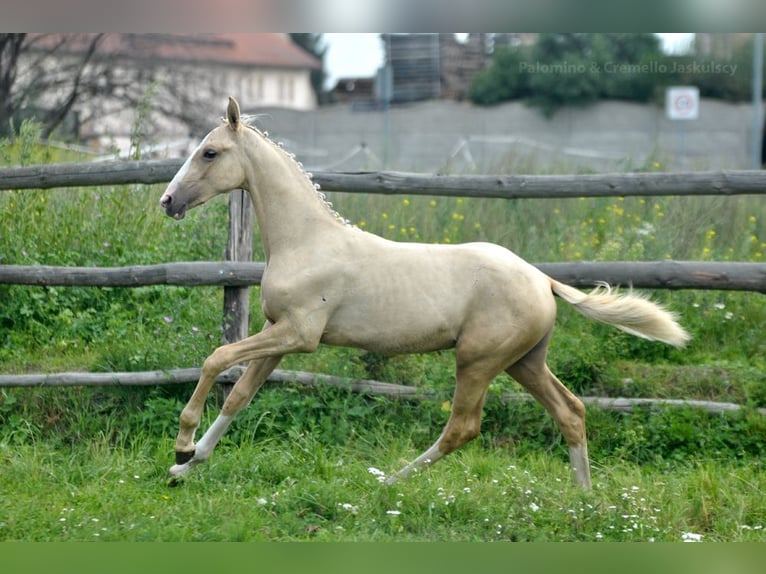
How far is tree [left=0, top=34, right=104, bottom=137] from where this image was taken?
1606cm

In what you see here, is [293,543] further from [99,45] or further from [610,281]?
[99,45]

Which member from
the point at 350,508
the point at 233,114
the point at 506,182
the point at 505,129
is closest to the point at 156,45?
the point at 505,129

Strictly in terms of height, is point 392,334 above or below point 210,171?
below

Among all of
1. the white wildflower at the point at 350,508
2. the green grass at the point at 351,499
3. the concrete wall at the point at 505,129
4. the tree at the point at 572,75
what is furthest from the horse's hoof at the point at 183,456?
the tree at the point at 572,75

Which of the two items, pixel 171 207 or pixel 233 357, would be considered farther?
pixel 171 207

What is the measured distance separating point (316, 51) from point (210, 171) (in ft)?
150

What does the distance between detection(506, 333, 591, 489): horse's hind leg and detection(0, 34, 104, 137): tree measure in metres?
12.0

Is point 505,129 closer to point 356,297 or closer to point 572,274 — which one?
point 572,274

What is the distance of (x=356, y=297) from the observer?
521 cm

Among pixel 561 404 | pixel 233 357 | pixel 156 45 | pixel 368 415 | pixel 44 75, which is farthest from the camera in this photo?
pixel 156 45

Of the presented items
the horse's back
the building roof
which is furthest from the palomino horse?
the building roof

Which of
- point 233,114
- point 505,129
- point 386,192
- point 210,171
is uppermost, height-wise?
point 233,114

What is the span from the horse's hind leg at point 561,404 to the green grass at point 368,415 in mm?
169

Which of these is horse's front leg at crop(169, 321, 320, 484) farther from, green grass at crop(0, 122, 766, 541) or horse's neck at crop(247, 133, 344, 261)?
horse's neck at crop(247, 133, 344, 261)
